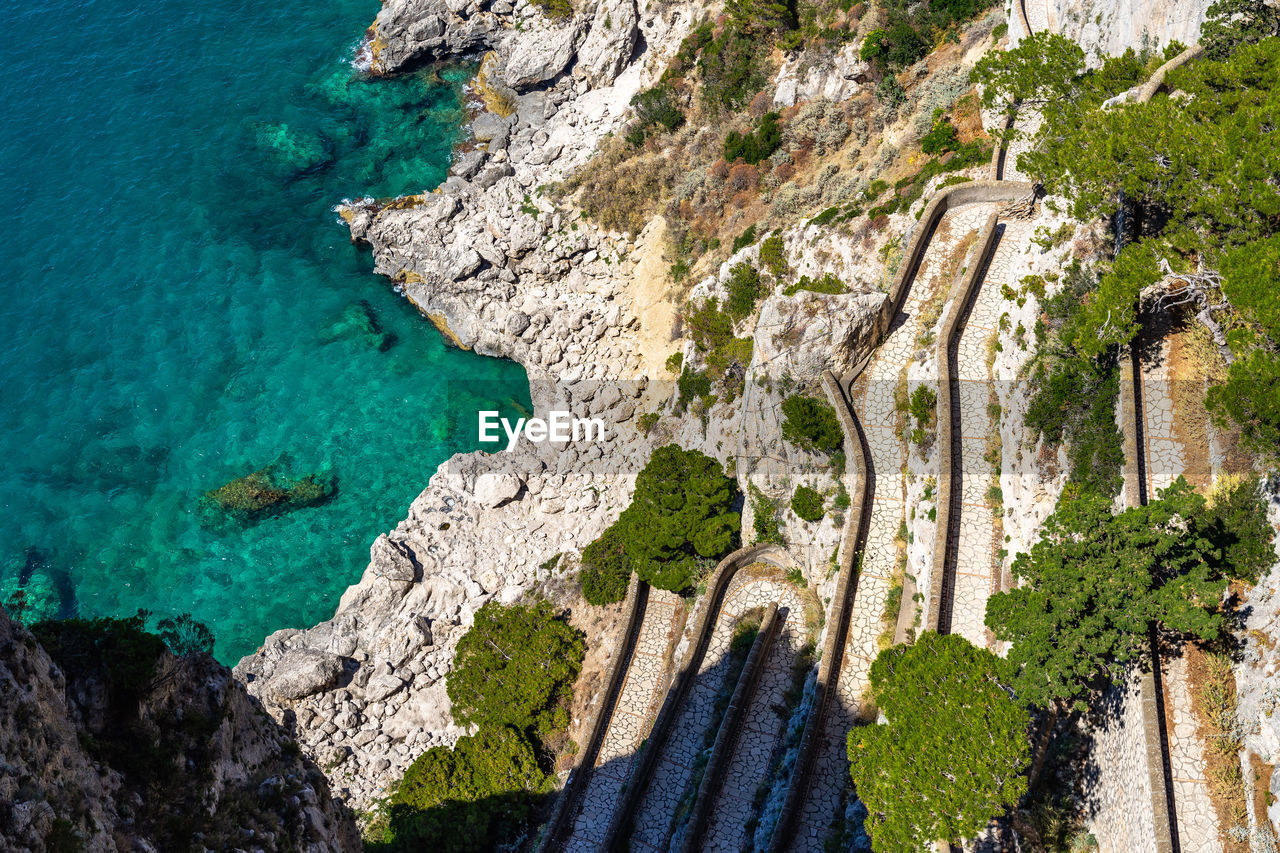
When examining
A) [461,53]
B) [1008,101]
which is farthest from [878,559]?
[461,53]

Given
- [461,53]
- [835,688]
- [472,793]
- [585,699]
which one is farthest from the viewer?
[461,53]

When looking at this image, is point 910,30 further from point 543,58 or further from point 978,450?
point 543,58

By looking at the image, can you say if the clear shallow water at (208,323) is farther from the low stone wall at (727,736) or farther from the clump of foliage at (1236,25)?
the clump of foliage at (1236,25)

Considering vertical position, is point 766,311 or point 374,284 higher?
point 374,284

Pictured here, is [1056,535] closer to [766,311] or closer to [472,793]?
[766,311]

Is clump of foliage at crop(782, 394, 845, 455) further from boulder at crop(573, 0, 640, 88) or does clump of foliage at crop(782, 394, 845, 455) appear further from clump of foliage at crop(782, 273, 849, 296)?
boulder at crop(573, 0, 640, 88)

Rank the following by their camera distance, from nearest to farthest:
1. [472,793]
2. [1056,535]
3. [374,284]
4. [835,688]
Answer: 1. [1056,535]
2. [835,688]
3. [472,793]
4. [374,284]

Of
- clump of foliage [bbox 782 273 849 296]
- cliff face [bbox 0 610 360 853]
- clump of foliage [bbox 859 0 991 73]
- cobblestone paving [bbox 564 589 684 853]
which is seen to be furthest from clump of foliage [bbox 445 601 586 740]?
clump of foliage [bbox 859 0 991 73]

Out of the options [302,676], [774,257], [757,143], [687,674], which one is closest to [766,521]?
[687,674]
